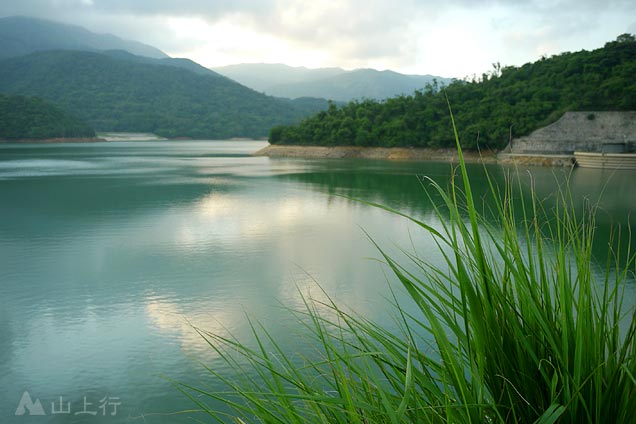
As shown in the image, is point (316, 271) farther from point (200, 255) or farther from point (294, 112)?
point (294, 112)

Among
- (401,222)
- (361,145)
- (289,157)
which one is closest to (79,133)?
(289,157)

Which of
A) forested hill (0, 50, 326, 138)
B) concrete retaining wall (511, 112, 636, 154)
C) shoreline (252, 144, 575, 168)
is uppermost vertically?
forested hill (0, 50, 326, 138)

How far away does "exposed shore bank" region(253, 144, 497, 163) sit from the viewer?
154ft

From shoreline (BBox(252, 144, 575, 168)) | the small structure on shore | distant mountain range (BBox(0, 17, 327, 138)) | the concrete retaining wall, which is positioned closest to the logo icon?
shoreline (BBox(252, 144, 575, 168))

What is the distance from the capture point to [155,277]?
9.89 meters

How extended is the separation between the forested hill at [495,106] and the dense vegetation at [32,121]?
154ft

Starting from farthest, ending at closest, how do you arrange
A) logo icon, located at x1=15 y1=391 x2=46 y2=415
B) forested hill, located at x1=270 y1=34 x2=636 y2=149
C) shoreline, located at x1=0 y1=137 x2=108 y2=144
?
shoreline, located at x1=0 y1=137 x2=108 y2=144, forested hill, located at x1=270 y1=34 x2=636 y2=149, logo icon, located at x1=15 y1=391 x2=46 y2=415

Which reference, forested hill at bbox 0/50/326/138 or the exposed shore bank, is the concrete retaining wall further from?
forested hill at bbox 0/50/326/138

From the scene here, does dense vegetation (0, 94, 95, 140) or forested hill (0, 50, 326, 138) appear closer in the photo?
dense vegetation (0, 94, 95, 140)

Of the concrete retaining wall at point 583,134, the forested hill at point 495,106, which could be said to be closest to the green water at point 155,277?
the concrete retaining wall at point 583,134

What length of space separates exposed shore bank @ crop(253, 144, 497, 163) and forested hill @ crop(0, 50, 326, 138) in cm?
6775

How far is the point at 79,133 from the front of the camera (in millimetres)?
91875

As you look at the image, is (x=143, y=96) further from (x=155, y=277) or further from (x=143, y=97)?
(x=155, y=277)

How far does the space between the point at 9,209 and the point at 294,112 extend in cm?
13159
